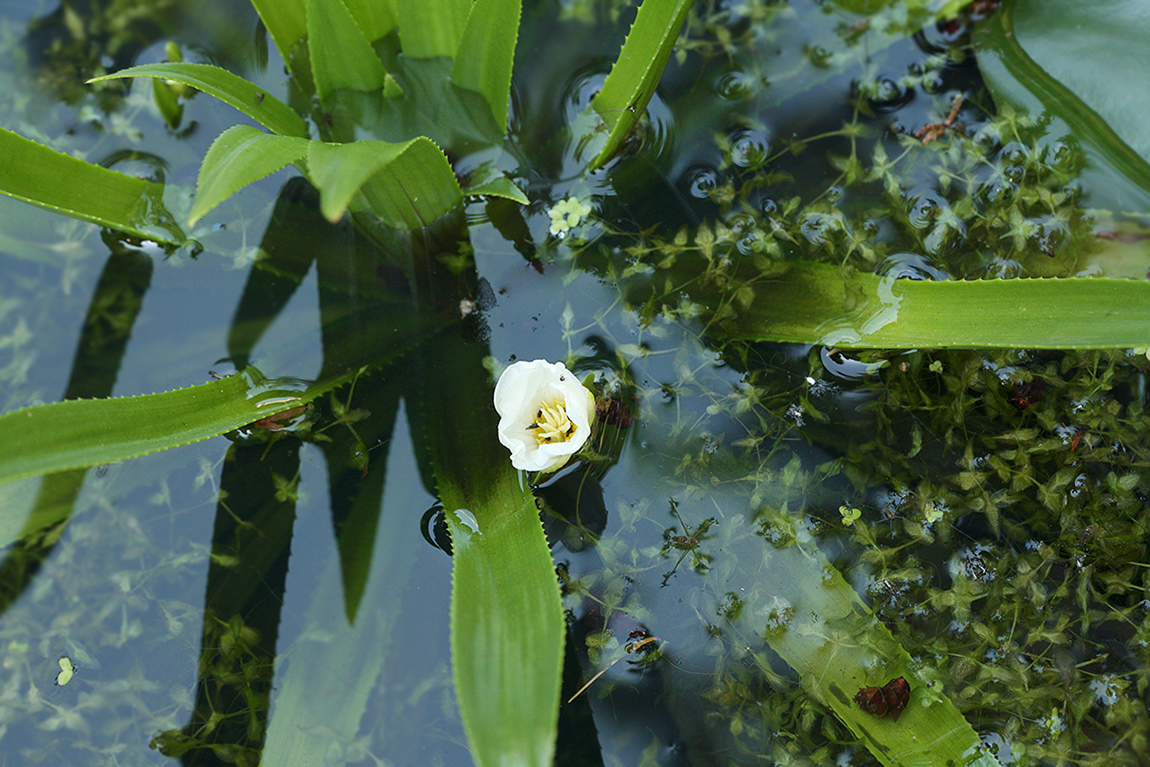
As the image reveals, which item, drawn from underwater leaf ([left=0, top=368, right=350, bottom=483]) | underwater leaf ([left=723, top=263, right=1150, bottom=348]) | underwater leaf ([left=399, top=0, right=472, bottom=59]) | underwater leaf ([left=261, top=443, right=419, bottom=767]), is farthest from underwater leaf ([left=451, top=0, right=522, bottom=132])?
underwater leaf ([left=261, top=443, right=419, bottom=767])

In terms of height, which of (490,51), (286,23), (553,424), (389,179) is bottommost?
(553,424)

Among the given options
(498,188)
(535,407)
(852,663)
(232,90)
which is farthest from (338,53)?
(852,663)

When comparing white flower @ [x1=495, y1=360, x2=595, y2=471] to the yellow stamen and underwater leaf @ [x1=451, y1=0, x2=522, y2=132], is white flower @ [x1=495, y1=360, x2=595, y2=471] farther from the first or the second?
underwater leaf @ [x1=451, y1=0, x2=522, y2=132]

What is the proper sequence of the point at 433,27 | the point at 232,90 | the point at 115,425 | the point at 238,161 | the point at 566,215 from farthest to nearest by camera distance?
1. the point at 566,215
2. the point at 433,27
3. the point at 232,90
4. the point at 115,425
5. the point at 238,161

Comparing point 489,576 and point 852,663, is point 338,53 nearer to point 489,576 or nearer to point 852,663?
point 489,576

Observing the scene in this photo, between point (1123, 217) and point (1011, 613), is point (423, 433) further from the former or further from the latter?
point (1123, 217)

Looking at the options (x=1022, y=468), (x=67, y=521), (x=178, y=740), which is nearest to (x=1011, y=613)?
(x=1022, y=468)
